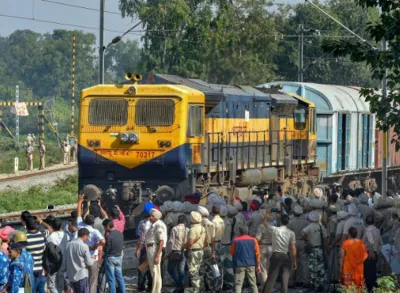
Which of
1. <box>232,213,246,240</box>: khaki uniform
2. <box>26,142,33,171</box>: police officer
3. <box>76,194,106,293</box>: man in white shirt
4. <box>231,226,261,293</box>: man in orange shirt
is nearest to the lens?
<box>76,194,106,293</box>: man in white shirt

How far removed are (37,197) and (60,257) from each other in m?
22.9

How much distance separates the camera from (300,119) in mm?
35281

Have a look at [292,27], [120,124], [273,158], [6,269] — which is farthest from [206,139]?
[292,27]

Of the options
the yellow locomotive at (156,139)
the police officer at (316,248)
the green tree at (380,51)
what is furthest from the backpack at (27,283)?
the yellow locomotive at (156,139)

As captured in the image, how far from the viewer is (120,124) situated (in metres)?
26.3

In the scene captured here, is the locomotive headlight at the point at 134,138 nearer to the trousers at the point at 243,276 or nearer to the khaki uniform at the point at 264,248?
the khaki uniform at the point at 264,248

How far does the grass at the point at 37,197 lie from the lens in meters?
36.2

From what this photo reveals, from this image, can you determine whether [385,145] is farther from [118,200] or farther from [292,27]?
[292,27]

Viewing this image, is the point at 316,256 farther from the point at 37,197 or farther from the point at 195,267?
the point at 37,197

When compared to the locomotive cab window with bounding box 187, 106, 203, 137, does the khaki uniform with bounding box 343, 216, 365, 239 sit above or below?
below

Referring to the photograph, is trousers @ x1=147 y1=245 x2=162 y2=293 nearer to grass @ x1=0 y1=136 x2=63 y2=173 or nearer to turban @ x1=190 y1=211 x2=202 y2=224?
turban @ x1=190 y1=211 x2=202 y2=224

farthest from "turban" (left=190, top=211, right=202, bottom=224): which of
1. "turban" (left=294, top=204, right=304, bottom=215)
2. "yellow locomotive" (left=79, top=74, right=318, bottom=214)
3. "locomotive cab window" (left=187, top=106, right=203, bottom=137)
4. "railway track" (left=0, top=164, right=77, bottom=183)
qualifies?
"railway track" (left=0, top=164, right=77, bottom=183)

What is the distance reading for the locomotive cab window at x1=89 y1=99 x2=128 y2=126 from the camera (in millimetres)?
26312

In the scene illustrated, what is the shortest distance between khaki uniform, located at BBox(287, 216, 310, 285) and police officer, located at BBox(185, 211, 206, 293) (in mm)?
1899
